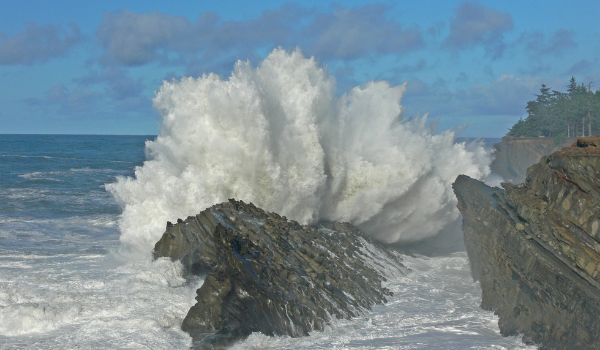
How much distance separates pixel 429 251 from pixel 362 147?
5030 mm

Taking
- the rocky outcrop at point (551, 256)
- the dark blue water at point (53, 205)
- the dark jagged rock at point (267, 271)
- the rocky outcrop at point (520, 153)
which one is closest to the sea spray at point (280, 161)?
the dark jagged rock at point (267, 271)

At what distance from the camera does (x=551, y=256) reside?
536 inches

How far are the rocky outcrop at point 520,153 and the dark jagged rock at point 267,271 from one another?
46.5m

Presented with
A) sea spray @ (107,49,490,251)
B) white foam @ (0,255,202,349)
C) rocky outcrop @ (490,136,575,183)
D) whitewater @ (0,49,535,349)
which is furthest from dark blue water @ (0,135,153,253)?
rocky outcrop @ (490,136,575,183)

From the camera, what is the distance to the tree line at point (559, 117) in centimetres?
6981

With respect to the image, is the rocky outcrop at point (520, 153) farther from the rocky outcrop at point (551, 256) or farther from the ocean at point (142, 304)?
the rocky outcrop at point (551, 256)

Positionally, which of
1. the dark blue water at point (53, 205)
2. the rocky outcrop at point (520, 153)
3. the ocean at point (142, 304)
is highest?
the rocky outcrop at point (520, 153)

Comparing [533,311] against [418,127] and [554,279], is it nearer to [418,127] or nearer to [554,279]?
[554,279]

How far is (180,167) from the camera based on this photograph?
21.6 metres

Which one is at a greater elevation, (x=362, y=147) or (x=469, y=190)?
(x=362, y=147)

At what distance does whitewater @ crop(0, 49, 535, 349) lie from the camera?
42.0 ft

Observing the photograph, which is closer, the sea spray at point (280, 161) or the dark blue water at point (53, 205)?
the sea spray at point (280, 161)

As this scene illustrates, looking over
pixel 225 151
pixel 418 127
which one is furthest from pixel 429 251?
pixel 225 151

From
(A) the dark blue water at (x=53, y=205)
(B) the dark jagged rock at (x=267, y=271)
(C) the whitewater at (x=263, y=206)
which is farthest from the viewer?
(A) the dark blue water at (x=53, y=205)
